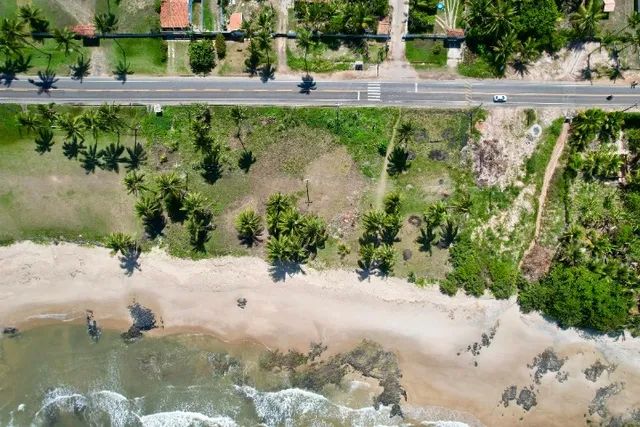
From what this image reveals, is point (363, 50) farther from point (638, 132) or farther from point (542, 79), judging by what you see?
point (638, 132)

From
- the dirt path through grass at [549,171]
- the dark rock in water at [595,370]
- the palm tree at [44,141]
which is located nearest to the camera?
the dark rock in water at [595,370]

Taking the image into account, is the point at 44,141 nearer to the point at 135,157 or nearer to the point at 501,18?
the point at 135,157

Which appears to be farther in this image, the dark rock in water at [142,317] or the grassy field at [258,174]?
the grassy field at [258,174]

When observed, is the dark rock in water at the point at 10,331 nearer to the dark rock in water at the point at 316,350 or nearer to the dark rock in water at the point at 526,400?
the dark rock in water at the point at 316,350

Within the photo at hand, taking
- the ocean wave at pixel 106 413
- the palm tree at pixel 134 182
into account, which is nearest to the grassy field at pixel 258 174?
the palm tree at pixel 134 182

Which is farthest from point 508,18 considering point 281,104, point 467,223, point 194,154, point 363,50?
point 194,154

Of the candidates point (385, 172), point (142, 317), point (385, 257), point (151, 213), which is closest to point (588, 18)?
point (385, 172)

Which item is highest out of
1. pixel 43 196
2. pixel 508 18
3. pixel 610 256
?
pixel 508 18
